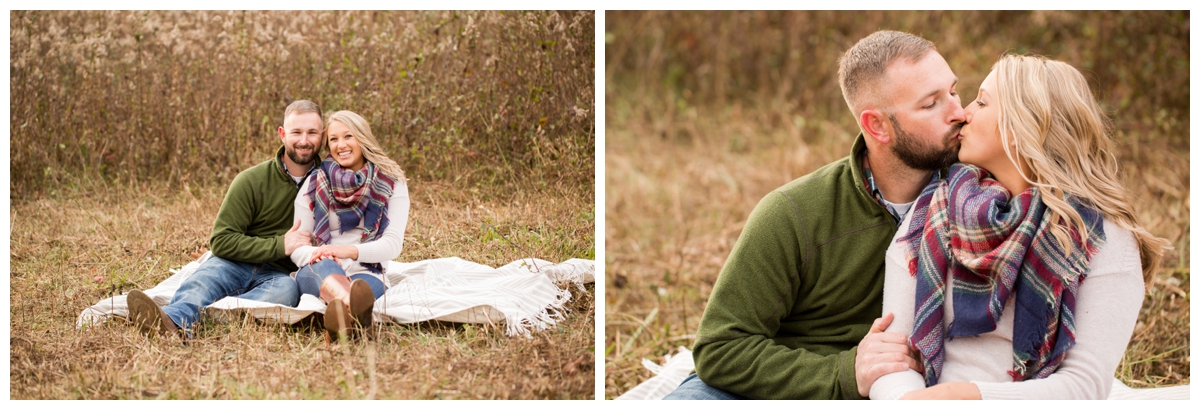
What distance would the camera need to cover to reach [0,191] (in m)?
3.18

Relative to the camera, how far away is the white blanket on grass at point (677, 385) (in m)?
3.23

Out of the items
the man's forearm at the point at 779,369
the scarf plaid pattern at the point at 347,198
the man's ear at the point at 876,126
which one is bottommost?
the man's forearm at the point at 779,369

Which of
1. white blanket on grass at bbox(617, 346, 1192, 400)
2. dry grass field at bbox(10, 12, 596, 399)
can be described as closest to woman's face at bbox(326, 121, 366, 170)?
dry grass field at bbox(10, 12, 596, 399)

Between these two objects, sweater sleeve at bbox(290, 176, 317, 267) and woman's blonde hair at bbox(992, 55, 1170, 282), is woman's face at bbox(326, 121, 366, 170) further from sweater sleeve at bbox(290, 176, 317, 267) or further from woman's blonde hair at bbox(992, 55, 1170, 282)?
woman's blonde hair at bbox(992, 55, 1170, 282)

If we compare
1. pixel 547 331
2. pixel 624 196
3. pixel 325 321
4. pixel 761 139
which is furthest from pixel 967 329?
pixel 761 139

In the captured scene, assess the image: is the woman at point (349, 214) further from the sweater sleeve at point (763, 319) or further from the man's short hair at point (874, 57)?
the man's short hair at point (874, 57)

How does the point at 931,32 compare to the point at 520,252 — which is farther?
the point at 931,32

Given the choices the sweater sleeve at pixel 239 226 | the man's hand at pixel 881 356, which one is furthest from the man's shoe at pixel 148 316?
the man's hand at pixel 881 356

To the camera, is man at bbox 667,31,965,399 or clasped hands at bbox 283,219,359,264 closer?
man at bbox 667,31,965,399

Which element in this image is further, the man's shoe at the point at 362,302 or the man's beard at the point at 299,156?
the man's beard at the point at 299,156

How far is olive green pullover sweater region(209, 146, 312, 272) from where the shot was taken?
3129 millimetres

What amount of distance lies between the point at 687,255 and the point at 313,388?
126 inches

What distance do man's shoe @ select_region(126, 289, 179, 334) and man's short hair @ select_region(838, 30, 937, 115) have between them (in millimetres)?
2382

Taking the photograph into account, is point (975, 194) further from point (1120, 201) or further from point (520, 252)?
point (520, 252)
